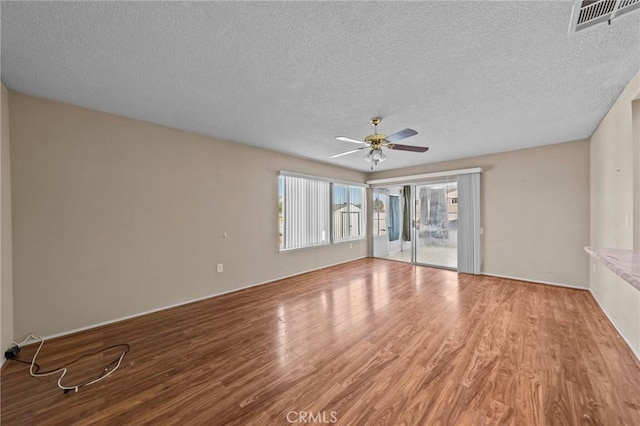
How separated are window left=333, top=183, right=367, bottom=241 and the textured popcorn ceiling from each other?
300 centimetres

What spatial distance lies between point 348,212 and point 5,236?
5.57 metres

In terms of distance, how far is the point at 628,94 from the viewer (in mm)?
2236

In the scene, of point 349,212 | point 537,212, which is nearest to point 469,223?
point 537,212

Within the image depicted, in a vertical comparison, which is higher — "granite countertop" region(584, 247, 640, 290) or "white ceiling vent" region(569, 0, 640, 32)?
"white ceiling vent" region(569, 0, 640, 32)

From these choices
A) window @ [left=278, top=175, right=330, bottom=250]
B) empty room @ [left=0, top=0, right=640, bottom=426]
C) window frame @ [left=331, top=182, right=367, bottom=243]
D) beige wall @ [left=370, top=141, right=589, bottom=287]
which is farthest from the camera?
window frame @ [left=331, top=182, right=367, bottom=243]

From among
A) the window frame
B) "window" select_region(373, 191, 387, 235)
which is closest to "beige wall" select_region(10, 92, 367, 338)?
the window frame

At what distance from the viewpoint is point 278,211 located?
4.71 m

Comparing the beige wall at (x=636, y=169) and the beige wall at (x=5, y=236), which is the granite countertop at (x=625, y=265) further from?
the beige wall at (x=5, y=236)

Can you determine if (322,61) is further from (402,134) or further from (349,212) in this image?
(349,212)

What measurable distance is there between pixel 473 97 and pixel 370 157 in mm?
1214

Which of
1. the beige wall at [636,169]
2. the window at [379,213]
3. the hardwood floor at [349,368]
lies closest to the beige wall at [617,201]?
the beige wall at [636,169]

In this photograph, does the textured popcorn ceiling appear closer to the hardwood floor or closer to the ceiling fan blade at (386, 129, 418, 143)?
the ceiling fan blade at (386, 129, 418, 143)

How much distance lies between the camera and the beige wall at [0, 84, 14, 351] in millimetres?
2141

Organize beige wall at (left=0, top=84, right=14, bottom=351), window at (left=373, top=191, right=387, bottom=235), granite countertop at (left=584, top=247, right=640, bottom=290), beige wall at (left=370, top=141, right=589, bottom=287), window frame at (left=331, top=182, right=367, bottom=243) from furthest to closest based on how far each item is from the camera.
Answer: window at (left=373, top=191, right=387, bottom=235), window frame at (left=331, top=182, right=367, bottom=243), beige wall at (left=370, top=141, right=589, bottom=287), beige wall at (left=0, top=84, right=14, bottom=351), granite countertop at (left=584, top=247, right=640, bottom=290)
